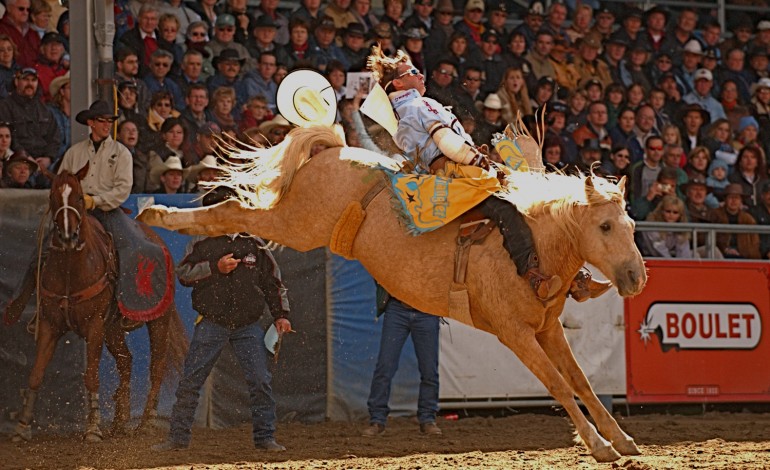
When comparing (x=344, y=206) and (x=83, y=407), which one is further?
(x=83, y=407)

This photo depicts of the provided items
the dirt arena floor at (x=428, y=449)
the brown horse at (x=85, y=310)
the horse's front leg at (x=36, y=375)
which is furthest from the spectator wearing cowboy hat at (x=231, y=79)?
the dirt arena floor at (x=428, y=449)

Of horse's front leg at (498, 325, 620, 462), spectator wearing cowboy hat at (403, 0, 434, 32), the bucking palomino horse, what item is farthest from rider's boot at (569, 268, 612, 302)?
spectator wearing cowboy hat at (403, 0, 434, 32)

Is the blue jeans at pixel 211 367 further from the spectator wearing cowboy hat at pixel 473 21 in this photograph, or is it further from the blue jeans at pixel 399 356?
the spectator wearing cowboy hat at pixel 473 21

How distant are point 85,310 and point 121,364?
0.51m

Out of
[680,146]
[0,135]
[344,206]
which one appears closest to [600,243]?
[344,206]

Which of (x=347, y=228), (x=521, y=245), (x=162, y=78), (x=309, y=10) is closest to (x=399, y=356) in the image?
(x=347, y=228)

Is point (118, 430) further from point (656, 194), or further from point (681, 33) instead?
point (681, 33)

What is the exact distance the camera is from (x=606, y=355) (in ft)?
37.7

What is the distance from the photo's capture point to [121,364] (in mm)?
9695

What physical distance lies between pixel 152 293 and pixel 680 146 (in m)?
6.71

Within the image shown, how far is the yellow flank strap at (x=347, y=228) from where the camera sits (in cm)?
775

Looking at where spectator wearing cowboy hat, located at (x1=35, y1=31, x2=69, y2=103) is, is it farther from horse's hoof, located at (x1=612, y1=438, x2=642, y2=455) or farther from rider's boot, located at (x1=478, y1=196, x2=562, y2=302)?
horse's hoof, located at (x1=612, y1=438, x2=642, y2=455)

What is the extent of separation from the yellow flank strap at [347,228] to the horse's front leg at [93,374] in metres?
2.63

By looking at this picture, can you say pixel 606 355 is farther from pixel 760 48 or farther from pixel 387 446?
pixel 760 48
